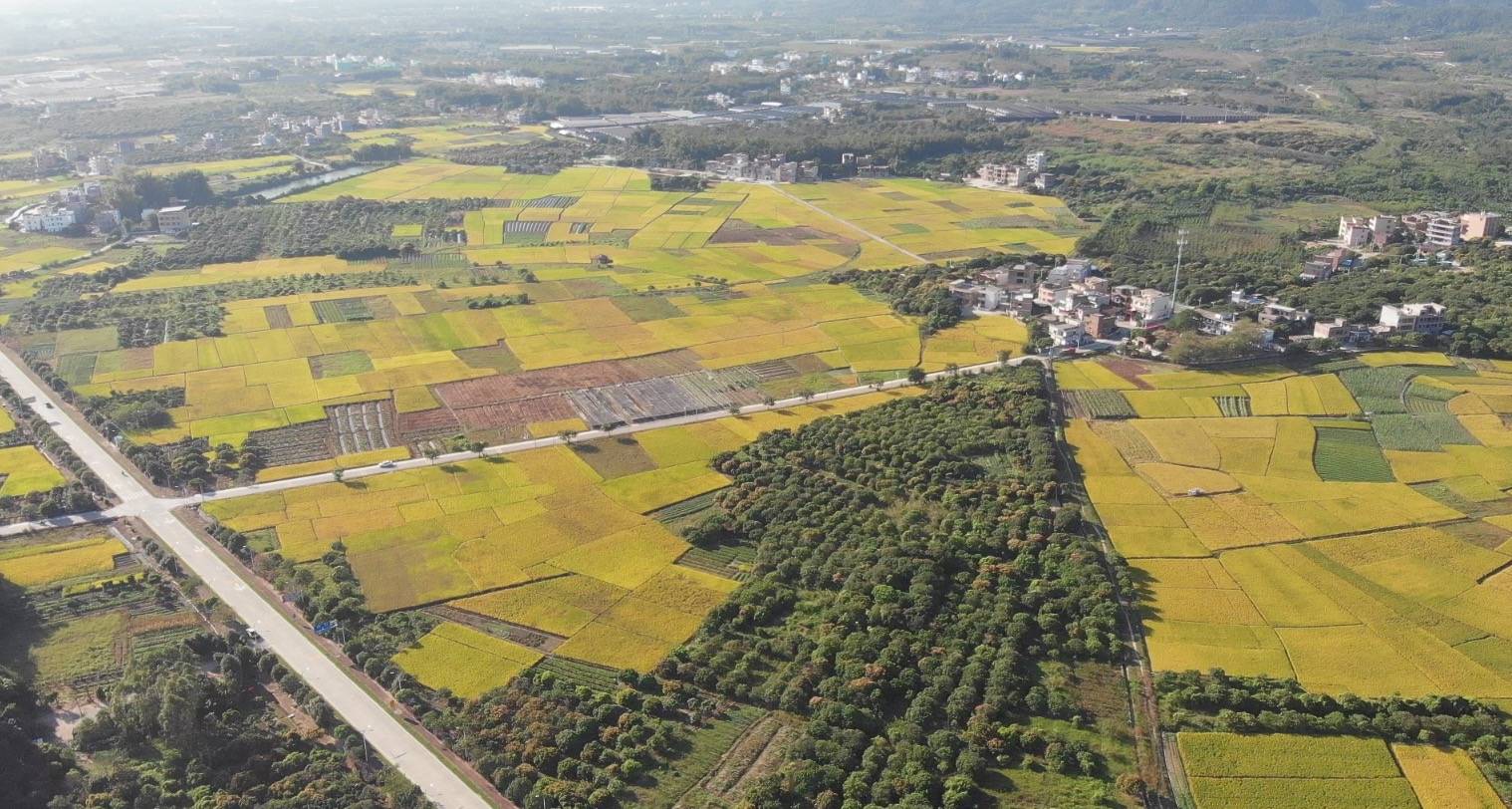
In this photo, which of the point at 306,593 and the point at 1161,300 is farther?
the point at 1161,300

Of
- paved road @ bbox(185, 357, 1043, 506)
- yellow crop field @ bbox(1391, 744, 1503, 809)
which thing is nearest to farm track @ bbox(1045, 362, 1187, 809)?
yellow crop field @ bbox(1391, 744, 1503, 809)

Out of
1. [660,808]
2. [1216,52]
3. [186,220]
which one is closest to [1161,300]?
[660,808]

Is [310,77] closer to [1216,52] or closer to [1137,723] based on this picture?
[1216,52]

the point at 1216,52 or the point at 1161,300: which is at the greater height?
the point at 1216,52

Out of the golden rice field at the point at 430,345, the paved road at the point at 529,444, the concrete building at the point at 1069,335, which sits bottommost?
the paved road at the point at 529,444

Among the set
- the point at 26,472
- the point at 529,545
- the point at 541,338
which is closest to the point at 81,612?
the point at 26,472

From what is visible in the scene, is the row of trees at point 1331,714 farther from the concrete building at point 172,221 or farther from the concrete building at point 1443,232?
the concrete building at point 172,221

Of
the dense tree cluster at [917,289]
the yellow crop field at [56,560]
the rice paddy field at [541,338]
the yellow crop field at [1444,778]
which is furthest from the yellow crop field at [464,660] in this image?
the dense tree cluster at [917,289]

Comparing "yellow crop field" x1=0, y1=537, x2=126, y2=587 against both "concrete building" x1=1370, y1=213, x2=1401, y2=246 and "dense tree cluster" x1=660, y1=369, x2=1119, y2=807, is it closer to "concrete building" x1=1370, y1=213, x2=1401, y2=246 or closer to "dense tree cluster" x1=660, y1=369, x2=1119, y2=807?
"dense tree cluster" x1=660, y1=369, x2=1119, y2=807
